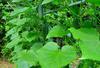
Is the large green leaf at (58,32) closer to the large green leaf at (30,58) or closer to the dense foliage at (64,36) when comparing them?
the dense foliage at (64,36)

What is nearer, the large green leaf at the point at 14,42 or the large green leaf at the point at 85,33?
the large green leaf at the point at 85,33

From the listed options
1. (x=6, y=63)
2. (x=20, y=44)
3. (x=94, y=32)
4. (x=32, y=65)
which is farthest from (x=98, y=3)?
(x=6, y=63)

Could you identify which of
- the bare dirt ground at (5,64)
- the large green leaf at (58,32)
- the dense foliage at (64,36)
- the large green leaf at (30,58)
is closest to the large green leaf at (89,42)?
the dense foliage at (64,36)

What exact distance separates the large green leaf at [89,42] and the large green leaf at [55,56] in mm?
85

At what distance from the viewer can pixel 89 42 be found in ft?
3.37

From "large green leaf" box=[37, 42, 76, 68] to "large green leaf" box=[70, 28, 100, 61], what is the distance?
0.09 metres

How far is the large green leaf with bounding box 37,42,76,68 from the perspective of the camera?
1.10 meters

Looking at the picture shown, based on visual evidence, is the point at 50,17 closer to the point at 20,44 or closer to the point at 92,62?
the point at 20,44

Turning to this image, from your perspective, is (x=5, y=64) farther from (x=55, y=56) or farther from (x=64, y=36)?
(x=55, y=56)

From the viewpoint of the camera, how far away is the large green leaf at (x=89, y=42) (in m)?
0.93

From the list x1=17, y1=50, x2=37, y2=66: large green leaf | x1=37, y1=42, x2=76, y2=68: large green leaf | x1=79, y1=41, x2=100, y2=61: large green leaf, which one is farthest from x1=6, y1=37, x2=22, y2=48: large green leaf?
x1=79, y1=41, x2=100, y2=61: large green leaf

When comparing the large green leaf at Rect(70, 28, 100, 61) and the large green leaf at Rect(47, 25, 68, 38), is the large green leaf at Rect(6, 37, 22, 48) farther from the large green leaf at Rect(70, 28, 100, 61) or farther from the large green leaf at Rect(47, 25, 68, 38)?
the large green leaf at Rect(70, 28, 100, 61)

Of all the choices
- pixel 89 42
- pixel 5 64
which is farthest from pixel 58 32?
pixel 5 64

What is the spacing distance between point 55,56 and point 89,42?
0.15 metres
